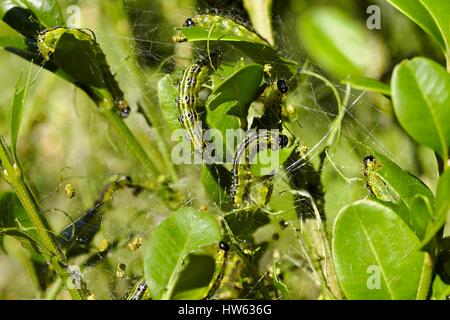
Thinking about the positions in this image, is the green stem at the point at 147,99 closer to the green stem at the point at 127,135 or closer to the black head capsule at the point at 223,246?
the green stem at the point at 127,135

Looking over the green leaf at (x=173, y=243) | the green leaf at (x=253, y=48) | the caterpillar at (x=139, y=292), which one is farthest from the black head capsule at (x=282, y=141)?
the caterpillar at (x=139, y=292)

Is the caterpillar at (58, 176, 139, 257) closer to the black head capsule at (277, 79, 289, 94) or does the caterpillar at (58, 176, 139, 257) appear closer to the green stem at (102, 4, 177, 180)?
the green stem at (102, 4, 177, 180)

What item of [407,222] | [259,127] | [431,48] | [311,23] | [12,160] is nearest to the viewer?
[311,23]

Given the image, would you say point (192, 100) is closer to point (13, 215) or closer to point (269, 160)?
point (269, 160)

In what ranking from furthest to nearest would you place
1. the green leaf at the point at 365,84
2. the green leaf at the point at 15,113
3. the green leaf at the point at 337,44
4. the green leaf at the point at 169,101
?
1. the green leaf at the point at 169,101
2. the green leaf at the point at 15,113
3. the green leaf at the point at 365,84
4. the green leaf at the point at 337,44

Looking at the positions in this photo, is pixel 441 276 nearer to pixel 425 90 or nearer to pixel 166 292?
pixel 425 90

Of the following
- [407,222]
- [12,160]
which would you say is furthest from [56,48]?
[407,222]

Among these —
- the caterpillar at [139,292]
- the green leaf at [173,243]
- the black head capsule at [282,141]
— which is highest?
the black head capsule at [282,141]
